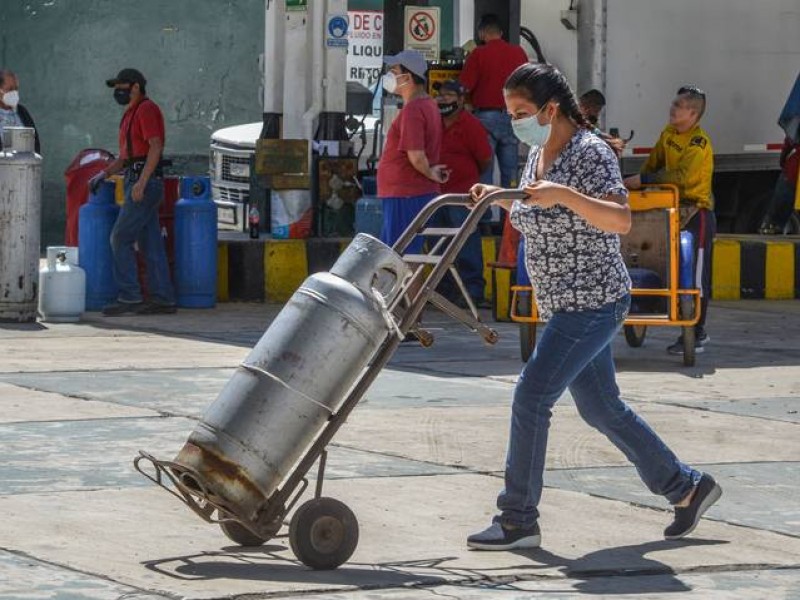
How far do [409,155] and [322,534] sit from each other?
7.00 metres

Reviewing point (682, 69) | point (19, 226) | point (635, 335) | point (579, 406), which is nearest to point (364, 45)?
point (682, 69)

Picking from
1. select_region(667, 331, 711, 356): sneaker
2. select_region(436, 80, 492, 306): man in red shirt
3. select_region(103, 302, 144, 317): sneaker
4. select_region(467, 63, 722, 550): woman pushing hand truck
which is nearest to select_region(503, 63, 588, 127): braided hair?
select_region(467, 63, 722, 550): woman pushing hand truck

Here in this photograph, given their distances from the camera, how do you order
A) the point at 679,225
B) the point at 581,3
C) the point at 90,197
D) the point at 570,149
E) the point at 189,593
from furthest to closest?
the point at 581,3 < the point at 90,197 < the point at 679,225 < the point at 570,149 < the point at 189,593

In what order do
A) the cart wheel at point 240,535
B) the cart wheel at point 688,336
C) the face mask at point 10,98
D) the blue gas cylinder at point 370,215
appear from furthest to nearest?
the face mask at point 10,98 → the blue gas cylinder at point 370,215 → the cart wheel at point 688,336 → the cart wheel at point 240,535

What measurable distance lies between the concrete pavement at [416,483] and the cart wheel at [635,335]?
11 centimetres

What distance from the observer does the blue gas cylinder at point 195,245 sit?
51.7 feet

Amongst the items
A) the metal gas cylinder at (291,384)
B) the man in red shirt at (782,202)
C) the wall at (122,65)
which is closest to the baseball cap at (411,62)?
the metal gas cylinder at (291,384)

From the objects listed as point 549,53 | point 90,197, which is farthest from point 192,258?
point 549,53

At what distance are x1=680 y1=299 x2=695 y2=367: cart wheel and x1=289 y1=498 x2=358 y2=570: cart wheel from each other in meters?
5.91

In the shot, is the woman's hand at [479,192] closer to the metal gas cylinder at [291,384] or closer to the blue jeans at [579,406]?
the metal gas cylinder at [291,384]

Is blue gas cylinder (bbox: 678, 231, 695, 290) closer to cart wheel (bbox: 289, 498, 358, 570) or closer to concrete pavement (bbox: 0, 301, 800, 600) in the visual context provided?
concrete pavement (bbox: 0, 301, 800, 600)

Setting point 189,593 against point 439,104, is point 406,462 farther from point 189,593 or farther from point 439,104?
point 439,104

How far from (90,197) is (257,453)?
9120 mm

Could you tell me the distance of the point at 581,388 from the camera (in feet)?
24.3
